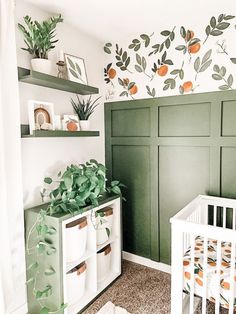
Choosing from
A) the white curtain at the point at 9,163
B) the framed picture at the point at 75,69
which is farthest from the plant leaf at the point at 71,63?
the white curtain at the point at 9,163

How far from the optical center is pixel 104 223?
6.95 feet

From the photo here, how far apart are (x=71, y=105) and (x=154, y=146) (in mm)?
877

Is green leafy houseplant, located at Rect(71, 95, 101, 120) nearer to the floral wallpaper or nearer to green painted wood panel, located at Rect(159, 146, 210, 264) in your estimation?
the floral wallpaper

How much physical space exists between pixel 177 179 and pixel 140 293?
105cm

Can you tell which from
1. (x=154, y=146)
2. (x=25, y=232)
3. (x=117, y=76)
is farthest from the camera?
(x=117, y=76)

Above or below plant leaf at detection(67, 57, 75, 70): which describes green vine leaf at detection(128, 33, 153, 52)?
above

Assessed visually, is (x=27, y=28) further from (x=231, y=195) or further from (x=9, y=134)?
(x=231, y=195)

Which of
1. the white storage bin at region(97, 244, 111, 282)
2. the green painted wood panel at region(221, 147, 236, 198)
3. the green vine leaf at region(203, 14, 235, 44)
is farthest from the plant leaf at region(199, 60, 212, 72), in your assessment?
the white storage bin at region(97, 244, 111, 282)

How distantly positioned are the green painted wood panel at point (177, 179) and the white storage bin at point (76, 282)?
0.87 m

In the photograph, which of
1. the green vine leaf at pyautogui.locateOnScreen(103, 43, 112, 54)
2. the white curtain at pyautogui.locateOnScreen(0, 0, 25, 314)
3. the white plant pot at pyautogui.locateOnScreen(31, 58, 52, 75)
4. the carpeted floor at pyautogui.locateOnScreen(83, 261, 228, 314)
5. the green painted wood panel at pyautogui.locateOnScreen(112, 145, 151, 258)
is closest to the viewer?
the white curtain at pyautogui.locateOnScreen(0, 0, 25, 314)

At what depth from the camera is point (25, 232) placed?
72.5 inches

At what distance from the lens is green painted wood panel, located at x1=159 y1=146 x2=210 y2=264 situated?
7.18 feet

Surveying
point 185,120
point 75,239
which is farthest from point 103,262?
point 185,120

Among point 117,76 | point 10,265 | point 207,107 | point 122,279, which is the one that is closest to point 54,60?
point 117,76
